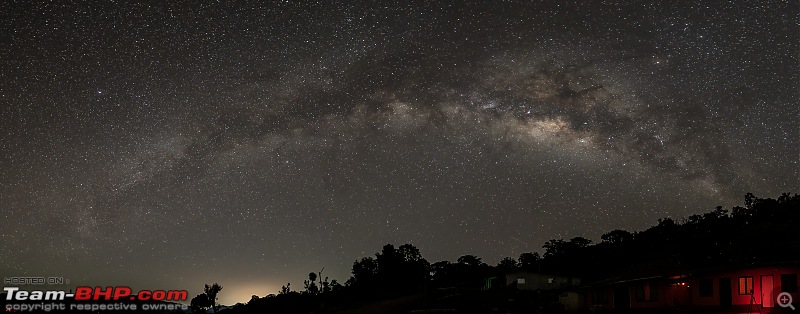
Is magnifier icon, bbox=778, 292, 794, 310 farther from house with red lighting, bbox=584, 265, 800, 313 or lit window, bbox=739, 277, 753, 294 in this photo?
lit window, bbox=739, 277, 753, 294

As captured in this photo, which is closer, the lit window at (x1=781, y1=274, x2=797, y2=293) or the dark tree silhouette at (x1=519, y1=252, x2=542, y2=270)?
the lit window at (x1=781, y1=274, x2=797, y2=293)

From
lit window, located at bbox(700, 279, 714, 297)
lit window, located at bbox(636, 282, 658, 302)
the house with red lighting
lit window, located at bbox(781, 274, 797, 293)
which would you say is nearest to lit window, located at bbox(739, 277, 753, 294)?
the house with red lighting

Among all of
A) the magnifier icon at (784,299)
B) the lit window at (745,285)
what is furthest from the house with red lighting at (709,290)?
the magnifier icon at (784,299)

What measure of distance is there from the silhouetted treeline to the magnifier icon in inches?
485

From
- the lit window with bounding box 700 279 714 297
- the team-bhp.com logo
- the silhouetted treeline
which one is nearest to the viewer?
the team-bhp.com logo

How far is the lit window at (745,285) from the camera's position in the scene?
109 feet

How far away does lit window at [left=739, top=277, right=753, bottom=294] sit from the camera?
33312mm

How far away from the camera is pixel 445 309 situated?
152 ft

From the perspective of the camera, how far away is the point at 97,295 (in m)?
30.7

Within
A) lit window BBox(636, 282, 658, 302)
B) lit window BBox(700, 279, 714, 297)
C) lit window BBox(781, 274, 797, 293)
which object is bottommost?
lit window BBox(636, 282, 658, 302)

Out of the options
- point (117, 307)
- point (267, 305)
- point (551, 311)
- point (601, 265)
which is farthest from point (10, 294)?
point (601, 265)

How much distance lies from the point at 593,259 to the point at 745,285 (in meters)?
46.4

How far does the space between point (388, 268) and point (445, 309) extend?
48.6 metres

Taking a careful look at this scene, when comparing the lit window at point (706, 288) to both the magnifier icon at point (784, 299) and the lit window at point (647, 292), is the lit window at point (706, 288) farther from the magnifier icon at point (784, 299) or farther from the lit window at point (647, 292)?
the magnifier icon at point (784, 299)
